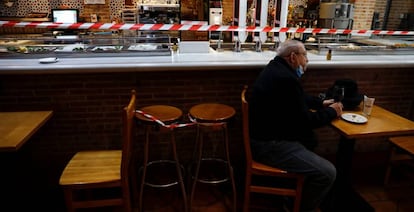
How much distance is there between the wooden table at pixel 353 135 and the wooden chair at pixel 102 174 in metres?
1.35

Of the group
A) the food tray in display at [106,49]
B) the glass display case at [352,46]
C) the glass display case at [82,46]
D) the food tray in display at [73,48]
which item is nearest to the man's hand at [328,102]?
the glass display case at [352,46]

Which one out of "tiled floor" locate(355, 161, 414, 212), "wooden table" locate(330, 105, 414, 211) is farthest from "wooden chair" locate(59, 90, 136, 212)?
"tiled floor" locate(355, 161, 414, 212)

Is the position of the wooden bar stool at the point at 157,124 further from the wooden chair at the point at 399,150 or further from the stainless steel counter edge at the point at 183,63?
the wooden chair at the point at 399,150

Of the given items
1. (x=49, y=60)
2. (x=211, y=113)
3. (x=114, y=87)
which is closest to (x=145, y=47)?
(x=114, y=87)

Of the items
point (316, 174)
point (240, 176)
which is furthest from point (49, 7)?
point (316, 174)

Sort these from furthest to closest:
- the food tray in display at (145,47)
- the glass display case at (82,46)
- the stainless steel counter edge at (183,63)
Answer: the food tray in display at (145,47), the glass display case at (82,46), the stainless steel counter edge at (183,63)

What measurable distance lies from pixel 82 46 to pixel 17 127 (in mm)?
1096

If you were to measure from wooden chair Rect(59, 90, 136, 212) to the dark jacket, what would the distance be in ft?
2.74

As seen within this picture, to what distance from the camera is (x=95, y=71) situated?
91.8 inches

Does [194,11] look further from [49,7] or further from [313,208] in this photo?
[313,208]

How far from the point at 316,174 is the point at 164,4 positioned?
16.8 ft

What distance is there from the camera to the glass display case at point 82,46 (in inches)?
103

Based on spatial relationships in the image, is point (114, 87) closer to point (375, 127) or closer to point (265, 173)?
point (265, 173)

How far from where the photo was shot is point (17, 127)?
1.98 meters
